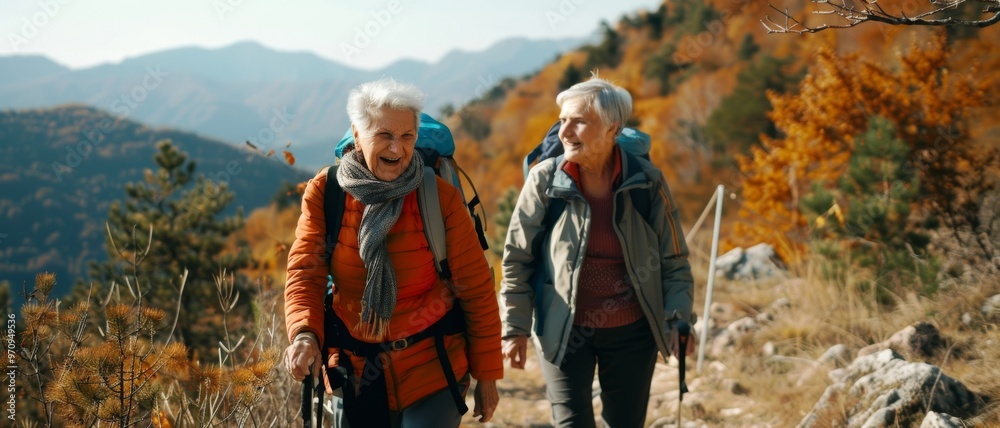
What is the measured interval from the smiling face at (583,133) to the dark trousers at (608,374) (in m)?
0.66

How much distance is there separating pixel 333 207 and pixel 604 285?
108cm

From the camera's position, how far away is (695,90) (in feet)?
106

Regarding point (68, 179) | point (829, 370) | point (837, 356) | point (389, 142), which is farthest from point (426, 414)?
point (68, 179)

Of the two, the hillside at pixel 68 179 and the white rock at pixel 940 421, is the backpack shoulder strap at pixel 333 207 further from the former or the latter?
the hillside at pixel 68 179

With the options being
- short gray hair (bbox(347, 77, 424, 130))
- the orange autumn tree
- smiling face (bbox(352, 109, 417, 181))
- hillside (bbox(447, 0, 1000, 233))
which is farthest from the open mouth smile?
hillside (bbox(447, 0, 1000, 233))

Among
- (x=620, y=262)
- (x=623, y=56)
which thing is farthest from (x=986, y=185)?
(x=623, y=56)

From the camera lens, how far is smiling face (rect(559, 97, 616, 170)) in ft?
8.44

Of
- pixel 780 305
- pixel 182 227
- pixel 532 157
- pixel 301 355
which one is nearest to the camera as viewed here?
pixel 301 355

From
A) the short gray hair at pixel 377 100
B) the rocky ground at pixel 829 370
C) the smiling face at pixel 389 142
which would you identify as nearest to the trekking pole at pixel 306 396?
the smiling face at pixel 389 142

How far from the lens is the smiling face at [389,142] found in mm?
1999

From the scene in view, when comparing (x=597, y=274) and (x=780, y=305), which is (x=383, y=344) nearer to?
(x=597, y=274)

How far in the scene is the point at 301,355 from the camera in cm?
191

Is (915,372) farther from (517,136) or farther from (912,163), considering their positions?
(517,136)

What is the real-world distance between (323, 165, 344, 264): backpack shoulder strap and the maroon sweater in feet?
3.15
